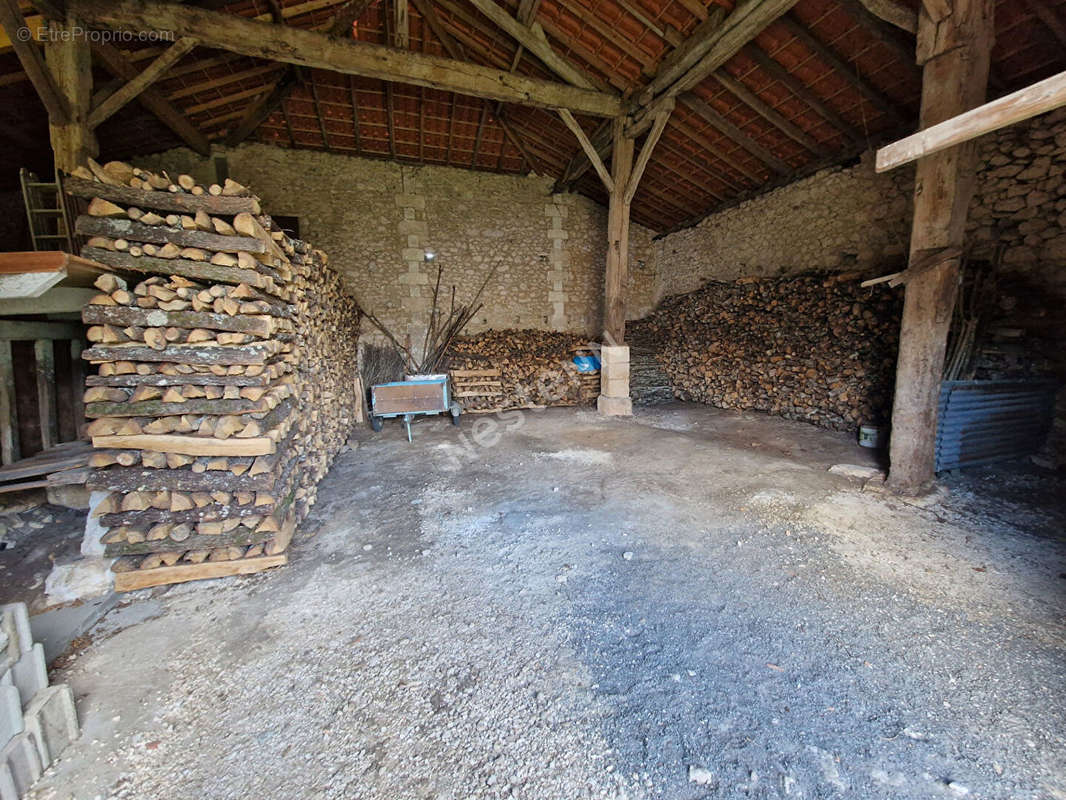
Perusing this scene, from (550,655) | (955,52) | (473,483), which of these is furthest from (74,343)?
(955,52)

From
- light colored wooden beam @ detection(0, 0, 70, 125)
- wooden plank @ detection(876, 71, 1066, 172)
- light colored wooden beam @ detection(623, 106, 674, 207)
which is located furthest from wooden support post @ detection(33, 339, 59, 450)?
light colored wooden beam @ detection(623, 106, 674, 207)

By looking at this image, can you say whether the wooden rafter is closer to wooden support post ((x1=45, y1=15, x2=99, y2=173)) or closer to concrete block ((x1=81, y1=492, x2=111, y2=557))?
wooden support post ((x1=45, y1=15, x2=99, y2=173))

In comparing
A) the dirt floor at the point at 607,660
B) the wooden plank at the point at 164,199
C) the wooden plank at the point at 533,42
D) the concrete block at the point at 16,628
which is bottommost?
the dirt floor at the point at 607,660

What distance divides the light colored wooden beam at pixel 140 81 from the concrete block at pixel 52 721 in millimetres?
5445

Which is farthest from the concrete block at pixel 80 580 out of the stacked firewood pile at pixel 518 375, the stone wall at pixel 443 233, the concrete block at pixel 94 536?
the stone wall at pixel 443 233

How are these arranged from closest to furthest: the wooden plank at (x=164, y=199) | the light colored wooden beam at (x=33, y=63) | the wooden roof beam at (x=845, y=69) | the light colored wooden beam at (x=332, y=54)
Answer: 1. the wooden plank at (x=164, y=199)
2. the light colored wooden beam at (x=33, y=63)
3. the light colored wooden beam at (x=332, y=54)
4. the wooden roof beam at (x=845, y=69)

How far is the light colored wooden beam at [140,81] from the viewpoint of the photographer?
165 inches

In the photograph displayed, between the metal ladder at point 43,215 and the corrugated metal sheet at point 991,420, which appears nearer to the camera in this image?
the corrugated metal sheet at point 991,420

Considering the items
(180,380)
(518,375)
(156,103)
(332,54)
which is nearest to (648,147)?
(518,375)

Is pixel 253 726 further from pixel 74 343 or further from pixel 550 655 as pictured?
pixel 74 343

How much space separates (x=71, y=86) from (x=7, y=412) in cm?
313

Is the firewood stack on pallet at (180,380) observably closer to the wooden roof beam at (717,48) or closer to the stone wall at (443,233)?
the wooden roof beam at (717,48)

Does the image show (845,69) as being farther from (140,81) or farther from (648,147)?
(140,81)

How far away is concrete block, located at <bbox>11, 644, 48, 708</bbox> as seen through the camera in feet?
4.42
